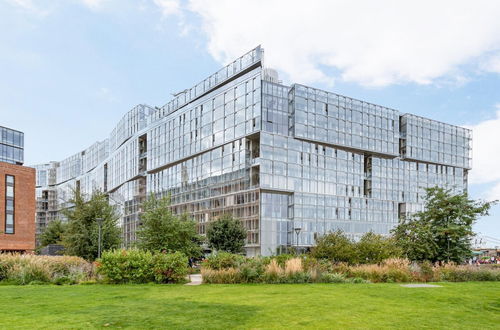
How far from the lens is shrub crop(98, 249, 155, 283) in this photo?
19062 millimetres

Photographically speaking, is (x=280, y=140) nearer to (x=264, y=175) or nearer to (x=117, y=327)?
(x=264, y=175)

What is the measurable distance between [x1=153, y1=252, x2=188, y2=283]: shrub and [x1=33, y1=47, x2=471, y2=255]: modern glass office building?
2869 cm

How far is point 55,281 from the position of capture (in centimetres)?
1945

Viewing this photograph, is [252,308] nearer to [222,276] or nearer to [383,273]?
[222,276]

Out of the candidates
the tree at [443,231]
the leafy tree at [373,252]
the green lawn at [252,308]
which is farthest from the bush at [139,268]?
the tree at [443,231]

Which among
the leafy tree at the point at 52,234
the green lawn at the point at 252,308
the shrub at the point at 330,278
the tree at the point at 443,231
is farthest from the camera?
the leafy tree at the point at 52,234

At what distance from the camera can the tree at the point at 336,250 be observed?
2488cm

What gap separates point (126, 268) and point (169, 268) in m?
1.84

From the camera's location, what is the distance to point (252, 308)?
36.9 feet

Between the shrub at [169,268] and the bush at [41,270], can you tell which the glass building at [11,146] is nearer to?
the bush at [41,270]

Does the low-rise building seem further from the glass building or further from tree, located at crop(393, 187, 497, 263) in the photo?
tree, located at crop(393, 187, 497, 263)

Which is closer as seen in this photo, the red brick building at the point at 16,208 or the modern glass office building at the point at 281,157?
the red brick building at the point at 16,208

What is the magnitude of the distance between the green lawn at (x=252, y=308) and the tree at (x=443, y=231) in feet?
42.1

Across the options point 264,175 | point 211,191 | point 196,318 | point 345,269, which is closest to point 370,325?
point 196,318
